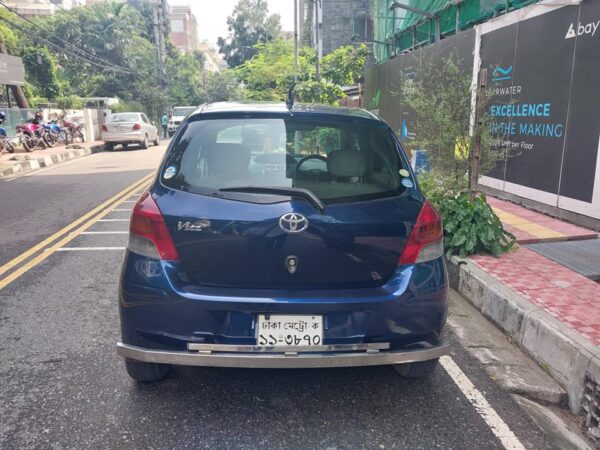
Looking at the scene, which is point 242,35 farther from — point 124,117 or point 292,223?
point 292,223

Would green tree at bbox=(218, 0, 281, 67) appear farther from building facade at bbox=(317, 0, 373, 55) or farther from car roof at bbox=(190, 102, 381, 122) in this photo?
car roof at bbox=(190, 102, 381, 122)

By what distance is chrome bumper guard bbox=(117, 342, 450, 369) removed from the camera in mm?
2600

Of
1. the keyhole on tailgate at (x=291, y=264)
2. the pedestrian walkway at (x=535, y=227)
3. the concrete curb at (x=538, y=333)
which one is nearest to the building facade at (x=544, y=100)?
the pedestrian walkway at (x=535, y=227)

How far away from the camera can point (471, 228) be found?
5.36 m

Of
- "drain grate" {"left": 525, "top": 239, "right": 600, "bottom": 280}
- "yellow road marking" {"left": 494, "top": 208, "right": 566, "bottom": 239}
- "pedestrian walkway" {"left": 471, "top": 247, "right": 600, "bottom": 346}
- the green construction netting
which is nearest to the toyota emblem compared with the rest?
"pedestrian walkway" {"left": 471, "top": 247, "right": 600, "bottom": 346}

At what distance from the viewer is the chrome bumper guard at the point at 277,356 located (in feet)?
8.53

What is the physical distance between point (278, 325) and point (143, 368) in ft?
3.13

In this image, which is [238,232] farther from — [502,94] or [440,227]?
[502,94]

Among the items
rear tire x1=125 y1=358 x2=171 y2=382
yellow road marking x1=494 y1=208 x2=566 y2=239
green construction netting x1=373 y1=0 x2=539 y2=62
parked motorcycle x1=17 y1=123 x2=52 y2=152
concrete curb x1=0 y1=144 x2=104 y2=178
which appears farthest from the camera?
parked motorcycle x1=17 y1=123 x2=52 y2=152

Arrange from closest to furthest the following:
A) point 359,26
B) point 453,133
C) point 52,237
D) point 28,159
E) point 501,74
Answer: point 453,133
point 52,237
point 501,74
point 28,159
point 359,26

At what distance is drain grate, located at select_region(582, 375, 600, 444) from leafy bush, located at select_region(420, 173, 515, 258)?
2353mm

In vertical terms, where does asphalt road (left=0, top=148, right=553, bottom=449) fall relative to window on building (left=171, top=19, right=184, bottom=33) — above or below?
below

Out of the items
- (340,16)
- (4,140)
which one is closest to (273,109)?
(4,140)

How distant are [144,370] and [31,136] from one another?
18865mm
